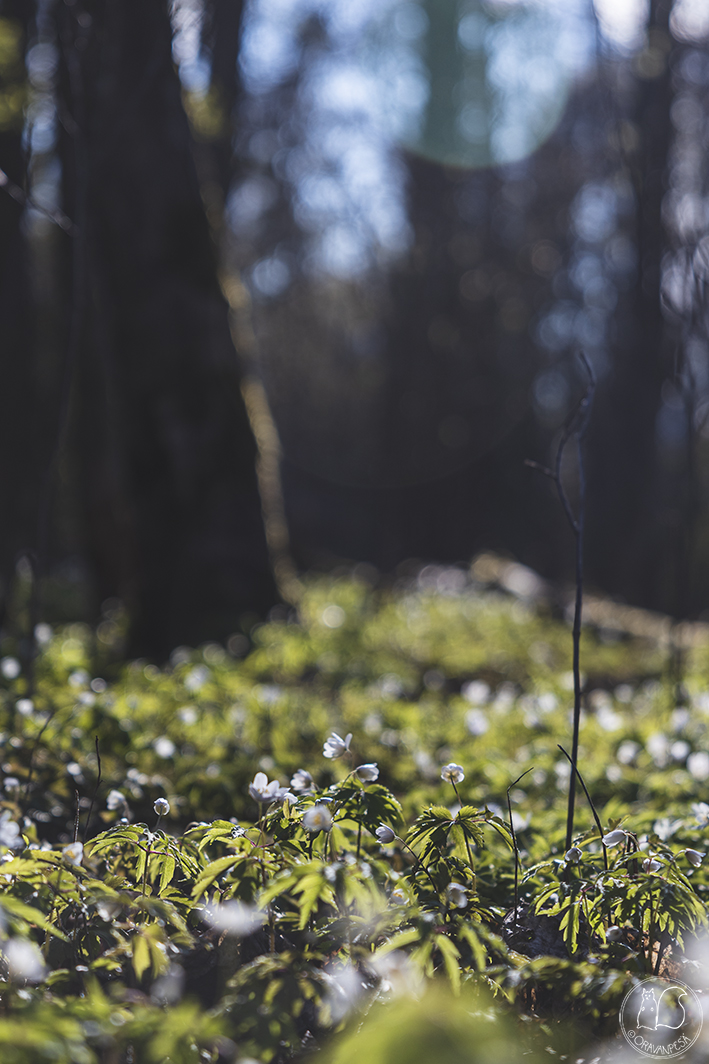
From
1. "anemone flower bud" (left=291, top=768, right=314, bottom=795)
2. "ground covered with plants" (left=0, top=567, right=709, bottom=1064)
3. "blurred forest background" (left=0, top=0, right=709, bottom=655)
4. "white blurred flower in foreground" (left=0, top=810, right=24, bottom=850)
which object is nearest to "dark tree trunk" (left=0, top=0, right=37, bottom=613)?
"blurred forest background" (left=0, top=0, right=709, bottom=655)

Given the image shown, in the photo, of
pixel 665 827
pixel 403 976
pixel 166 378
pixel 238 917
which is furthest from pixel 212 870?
pixel 166 378

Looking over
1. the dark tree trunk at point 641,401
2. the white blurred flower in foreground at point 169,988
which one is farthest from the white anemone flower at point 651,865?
the dark tree trunk at point 641,401

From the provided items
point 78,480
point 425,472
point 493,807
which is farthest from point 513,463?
point 493,807

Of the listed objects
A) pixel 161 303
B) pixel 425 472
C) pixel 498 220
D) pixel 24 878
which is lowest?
pixel 425 472

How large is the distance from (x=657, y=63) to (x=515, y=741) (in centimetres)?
491

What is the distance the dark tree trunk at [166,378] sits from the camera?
597 centimetres

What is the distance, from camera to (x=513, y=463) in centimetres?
1856

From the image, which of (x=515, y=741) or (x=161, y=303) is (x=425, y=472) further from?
(x=515, y=741)

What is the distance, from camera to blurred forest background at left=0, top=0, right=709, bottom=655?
5504mm

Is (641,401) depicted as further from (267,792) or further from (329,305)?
(329,305)
